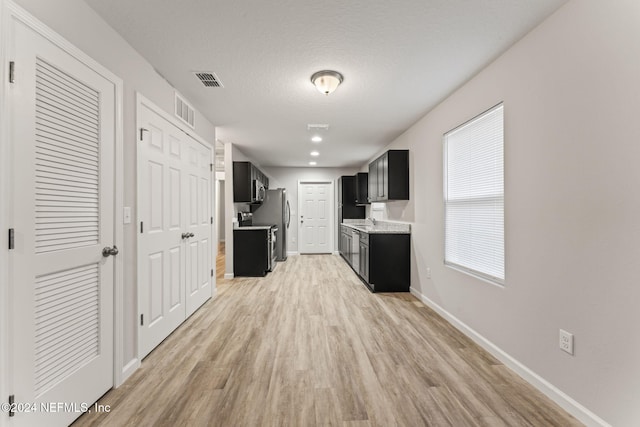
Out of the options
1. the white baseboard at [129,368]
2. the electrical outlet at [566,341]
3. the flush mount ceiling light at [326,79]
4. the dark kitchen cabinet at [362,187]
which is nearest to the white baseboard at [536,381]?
the electrical outlet at [566,341]

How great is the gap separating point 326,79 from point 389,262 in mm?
2778

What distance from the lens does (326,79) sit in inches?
101

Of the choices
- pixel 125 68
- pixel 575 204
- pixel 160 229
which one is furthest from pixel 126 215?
pixel 575 204

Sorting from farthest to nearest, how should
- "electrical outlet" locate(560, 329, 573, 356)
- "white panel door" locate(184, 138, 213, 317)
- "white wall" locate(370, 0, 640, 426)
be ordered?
1. "white panel door" locate(184, 138, 213, 317)
2. "electrical outlet" locate(560, 329, 573, 356)
3. "white wall" locate(370, 0, 640, 426)

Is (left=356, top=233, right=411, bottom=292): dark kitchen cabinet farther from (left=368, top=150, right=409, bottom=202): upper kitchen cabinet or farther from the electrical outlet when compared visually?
the electrical outlet

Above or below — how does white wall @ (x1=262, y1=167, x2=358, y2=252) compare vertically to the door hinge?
above

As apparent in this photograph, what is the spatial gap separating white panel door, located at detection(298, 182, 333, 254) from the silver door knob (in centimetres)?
611

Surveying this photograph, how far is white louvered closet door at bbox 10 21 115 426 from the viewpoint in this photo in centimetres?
129

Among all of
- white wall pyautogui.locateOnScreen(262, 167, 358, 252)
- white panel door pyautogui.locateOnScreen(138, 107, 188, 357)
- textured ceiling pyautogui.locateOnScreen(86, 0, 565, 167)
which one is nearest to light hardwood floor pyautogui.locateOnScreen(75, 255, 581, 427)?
white panel door pyautogui.locateOnScreen(138, 107, 188, 357)

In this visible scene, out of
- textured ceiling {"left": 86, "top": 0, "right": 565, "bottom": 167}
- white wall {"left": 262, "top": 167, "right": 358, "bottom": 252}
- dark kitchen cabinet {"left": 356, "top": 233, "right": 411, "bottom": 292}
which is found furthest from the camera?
white wall {"left": 262, "top": 167, "right": 358, "bottom": 252}

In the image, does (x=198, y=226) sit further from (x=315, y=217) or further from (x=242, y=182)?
(x=315, y=217)

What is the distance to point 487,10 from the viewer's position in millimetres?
1781

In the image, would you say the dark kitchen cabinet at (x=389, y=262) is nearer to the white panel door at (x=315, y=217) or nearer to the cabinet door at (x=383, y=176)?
the cabinet door at (x=383, y=176)

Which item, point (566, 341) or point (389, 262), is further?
point (389, 262)
